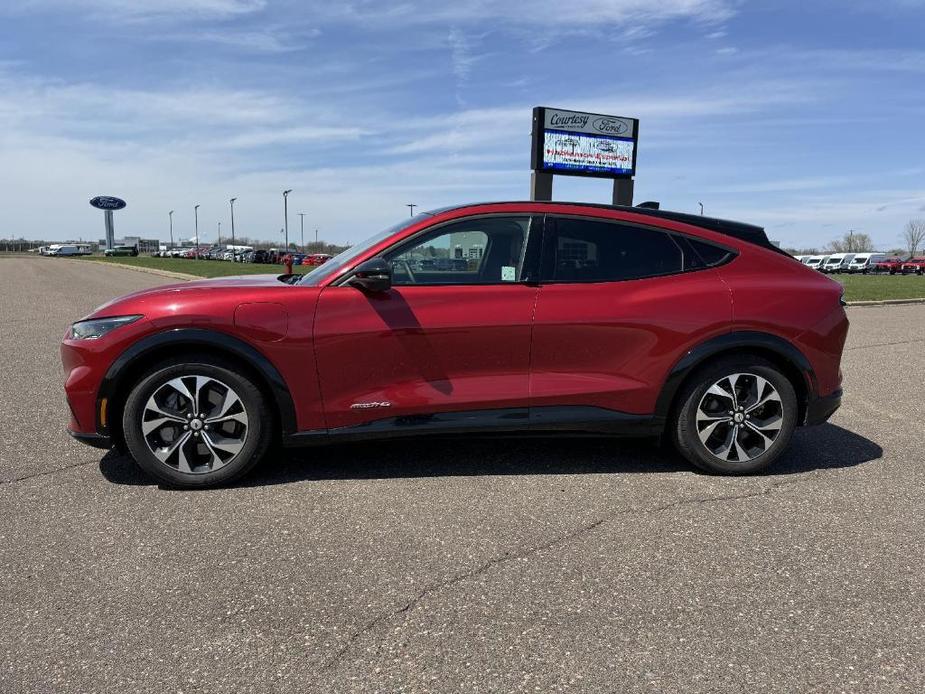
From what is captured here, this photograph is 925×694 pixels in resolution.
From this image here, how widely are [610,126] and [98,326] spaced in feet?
71.8

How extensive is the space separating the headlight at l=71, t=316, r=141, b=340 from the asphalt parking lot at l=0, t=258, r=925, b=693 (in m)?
A: 0.86

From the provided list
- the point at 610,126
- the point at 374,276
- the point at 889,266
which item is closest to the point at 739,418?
the point at 374,276

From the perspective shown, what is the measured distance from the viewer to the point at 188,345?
12.5ft

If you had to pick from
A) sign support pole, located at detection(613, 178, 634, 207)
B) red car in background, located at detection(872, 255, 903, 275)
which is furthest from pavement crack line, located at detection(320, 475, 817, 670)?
red car in background, located at detection(872, 255, 903, 275)

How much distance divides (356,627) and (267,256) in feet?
208

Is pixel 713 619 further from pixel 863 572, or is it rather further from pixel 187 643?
pixel 187 643

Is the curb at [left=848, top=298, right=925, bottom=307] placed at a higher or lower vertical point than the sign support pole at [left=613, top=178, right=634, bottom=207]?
lower

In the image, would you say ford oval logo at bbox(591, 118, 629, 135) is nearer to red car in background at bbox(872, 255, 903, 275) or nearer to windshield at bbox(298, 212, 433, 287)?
windshield at bbox(298, 212, 433, 287)

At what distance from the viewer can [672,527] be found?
3447 mm

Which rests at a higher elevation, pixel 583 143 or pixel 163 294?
pixel 583 143

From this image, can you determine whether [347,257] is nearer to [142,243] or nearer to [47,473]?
[47,473]

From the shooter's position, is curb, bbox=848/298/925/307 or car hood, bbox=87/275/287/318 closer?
car hood, bbox=87/275/287/318

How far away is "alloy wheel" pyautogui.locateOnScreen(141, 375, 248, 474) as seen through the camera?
12.5 feet

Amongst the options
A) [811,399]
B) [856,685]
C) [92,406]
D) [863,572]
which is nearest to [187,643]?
[92,406]
